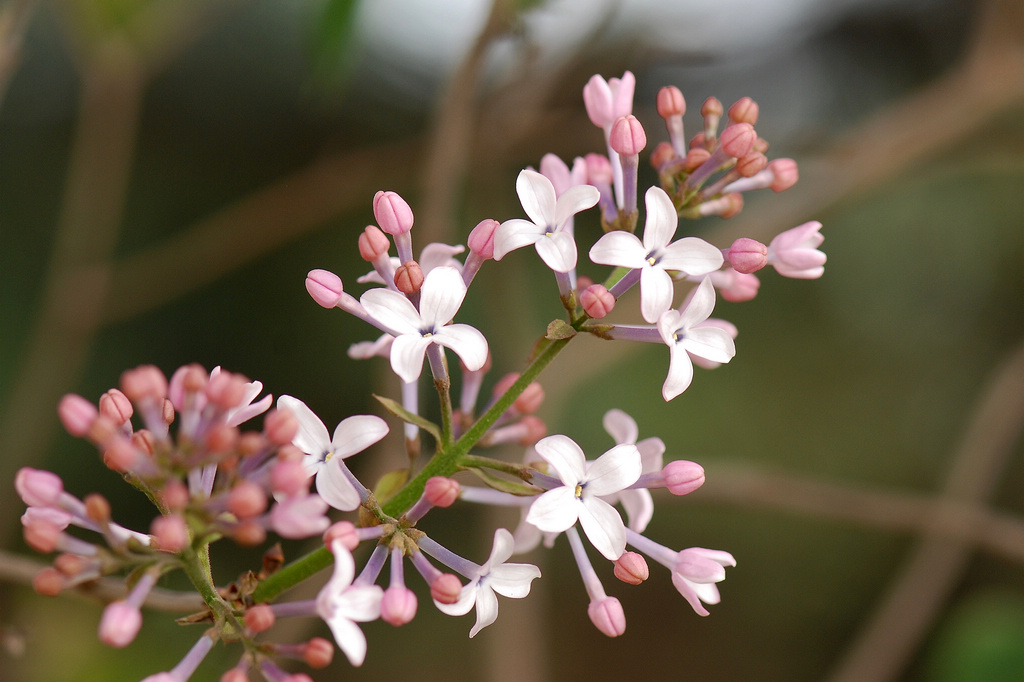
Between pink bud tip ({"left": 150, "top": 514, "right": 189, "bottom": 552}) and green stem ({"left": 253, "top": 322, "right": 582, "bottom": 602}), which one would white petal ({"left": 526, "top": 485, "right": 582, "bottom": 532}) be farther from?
pink bud tip ({"left": 150, "top": 514, "right": 189, "bottom": 552})

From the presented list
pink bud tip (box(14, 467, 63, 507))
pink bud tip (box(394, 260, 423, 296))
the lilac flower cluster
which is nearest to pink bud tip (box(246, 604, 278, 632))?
the lilac flower cluster

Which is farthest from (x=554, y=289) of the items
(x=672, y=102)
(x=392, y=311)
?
(x=392, y=311)

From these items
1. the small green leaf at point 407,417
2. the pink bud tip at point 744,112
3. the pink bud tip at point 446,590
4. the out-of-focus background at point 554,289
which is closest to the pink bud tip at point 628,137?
the pink bud tip at point 744,112

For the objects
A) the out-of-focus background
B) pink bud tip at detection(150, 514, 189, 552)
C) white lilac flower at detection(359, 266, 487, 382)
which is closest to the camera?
pink bud tip at detection(150, 514, 189, 552)

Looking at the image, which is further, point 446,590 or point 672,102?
point 672,102

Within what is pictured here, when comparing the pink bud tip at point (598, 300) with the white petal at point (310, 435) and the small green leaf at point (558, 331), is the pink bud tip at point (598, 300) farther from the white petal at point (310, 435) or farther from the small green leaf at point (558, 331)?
the white petal at point (310, 435)

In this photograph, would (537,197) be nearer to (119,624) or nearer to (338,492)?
(338,492)

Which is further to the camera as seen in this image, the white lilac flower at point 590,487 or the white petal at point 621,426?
the white petal at point 621,426
